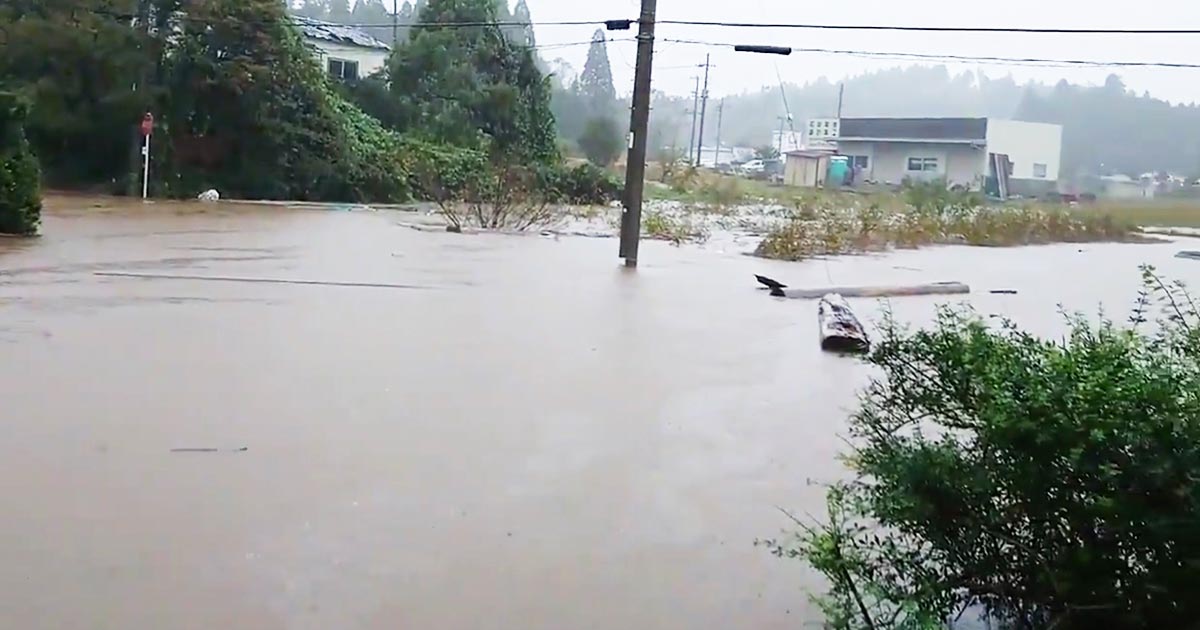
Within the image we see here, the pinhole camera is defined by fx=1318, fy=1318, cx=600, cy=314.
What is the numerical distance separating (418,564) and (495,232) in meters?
19.9

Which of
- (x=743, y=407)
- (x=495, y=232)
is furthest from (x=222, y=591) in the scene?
(x=495, y=232)

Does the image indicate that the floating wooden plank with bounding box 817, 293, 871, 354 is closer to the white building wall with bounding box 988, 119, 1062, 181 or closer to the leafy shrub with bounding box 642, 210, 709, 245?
the white building wall with bounding box 988, 119, 1062, 181

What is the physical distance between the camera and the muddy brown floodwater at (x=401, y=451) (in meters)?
4.67

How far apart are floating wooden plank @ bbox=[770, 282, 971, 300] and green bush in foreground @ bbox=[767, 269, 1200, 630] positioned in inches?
451

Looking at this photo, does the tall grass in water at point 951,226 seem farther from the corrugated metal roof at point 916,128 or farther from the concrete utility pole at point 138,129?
the concrete utility pole at point 138,129

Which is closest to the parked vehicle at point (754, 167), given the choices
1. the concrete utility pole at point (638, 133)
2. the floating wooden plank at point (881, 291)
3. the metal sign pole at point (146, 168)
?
the metal sign pole at point (146, 168)

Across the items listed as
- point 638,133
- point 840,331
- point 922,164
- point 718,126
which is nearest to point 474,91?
point 718,126

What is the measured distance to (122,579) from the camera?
466 centimetres

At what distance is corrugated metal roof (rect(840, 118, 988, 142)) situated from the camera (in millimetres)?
25783

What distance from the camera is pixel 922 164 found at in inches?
1104

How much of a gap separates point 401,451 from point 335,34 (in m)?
39.6

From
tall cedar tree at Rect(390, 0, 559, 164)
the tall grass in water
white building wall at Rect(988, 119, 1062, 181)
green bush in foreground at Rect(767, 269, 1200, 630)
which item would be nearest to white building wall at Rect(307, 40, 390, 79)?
tall cedar tree at Rect(390, 0, 559, 164)

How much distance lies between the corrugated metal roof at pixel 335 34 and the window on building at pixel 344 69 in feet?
2.13

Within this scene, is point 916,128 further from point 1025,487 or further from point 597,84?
point 1025,487
